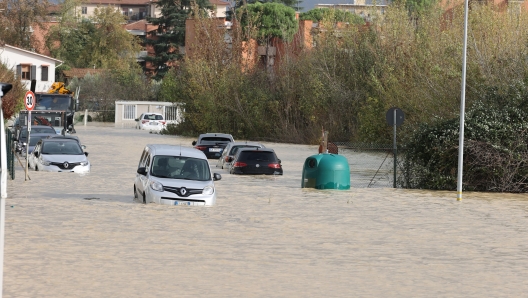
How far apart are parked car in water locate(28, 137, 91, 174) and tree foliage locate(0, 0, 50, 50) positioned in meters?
68.3

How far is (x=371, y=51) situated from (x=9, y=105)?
22.1m

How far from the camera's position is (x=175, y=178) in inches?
1041

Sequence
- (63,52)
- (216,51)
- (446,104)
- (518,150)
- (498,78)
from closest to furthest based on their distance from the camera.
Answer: (518,150), (498,78), (446,104), (216,51), (63,52)

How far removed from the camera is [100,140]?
6669 cm

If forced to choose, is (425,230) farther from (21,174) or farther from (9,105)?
(9,105)

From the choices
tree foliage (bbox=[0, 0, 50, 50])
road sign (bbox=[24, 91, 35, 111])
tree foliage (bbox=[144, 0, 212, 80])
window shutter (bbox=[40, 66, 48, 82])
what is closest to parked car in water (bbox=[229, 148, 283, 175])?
road sign (bbox=[24, 91, 35, 111])

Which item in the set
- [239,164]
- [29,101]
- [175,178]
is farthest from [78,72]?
[175,178]

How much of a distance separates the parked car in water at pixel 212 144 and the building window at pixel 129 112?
5005cm

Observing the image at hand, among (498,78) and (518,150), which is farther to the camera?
(498,78)

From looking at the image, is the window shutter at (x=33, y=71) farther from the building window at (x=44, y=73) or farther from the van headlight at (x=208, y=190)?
the van headlight at (x=208, y=190)

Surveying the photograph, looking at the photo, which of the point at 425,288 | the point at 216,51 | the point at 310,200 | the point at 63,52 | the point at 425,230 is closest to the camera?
the point at 425,288

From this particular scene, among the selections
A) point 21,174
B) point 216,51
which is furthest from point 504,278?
point 216,51

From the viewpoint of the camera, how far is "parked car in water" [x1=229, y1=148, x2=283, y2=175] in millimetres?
39938

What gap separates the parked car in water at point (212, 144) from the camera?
51469mm
